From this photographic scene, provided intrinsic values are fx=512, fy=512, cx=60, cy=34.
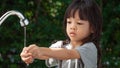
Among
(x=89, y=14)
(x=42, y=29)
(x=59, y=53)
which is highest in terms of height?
(x=89, y=14)

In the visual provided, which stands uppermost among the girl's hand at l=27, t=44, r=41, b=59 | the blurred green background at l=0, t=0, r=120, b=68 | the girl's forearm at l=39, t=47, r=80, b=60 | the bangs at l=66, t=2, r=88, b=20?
the bangs at l=66, t=2, r=88, b=20

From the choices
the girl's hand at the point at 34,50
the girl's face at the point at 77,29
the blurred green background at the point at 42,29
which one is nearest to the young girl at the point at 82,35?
the girl's face at the point at 77,29

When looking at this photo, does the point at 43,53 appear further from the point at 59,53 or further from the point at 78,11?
the point at 78,11

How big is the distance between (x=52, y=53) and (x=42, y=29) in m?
3.18

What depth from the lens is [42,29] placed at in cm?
601

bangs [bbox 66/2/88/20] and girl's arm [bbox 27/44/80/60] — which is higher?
bangs [bbox 66/2/88/20]

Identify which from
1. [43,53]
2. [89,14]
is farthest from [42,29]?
[43,53]

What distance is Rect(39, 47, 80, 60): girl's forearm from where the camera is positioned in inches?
109

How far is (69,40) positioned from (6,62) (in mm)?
2848

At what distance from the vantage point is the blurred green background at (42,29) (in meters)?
5.98

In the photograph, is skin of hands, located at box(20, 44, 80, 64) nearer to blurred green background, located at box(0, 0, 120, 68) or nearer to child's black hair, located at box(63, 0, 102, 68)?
child's black hair, located at box(63, 0, 102, 68)

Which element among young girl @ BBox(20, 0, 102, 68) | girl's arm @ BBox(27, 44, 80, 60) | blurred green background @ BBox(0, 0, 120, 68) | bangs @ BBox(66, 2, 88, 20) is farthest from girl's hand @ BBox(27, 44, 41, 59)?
blurred green background @ BBox(0, 0, 120, 68)

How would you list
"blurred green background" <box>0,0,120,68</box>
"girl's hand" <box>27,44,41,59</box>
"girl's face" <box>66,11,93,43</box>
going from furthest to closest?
"blurred green background" <box>0,0,120,68</box>, "girl's face" <box>66,11,93,43</box>, "girl's hand" <box>27,44,41,59</box>

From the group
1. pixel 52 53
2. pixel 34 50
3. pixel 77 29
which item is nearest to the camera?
pixel 34 50
